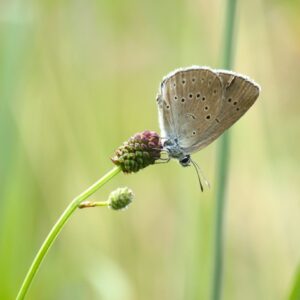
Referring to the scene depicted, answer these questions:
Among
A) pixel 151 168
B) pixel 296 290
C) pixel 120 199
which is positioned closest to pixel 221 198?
pixel 296 290

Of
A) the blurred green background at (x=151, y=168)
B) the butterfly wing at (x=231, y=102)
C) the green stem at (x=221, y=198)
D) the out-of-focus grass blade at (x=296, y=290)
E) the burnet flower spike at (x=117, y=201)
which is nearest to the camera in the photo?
the burnet flower spike at (x=117, y=201)

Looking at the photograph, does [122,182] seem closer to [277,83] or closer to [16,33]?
[277,83]

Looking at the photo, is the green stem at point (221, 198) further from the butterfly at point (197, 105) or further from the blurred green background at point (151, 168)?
the blurred green background at point (151, 168)

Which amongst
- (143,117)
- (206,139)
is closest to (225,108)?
(206,139)

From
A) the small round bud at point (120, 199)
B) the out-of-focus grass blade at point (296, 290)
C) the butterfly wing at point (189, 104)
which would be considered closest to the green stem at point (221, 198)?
the butterfly wing at point (189, 104)

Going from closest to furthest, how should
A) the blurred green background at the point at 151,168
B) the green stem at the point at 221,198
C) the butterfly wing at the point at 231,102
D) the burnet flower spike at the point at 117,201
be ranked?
1. the burnet flower spike at the point at 117,201
2. the butterfly wing at the point at 231,102
3. the green stem at the point at 221,198
4. the blurred green background at the point at 151,168

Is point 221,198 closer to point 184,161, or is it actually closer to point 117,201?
point 184,161
